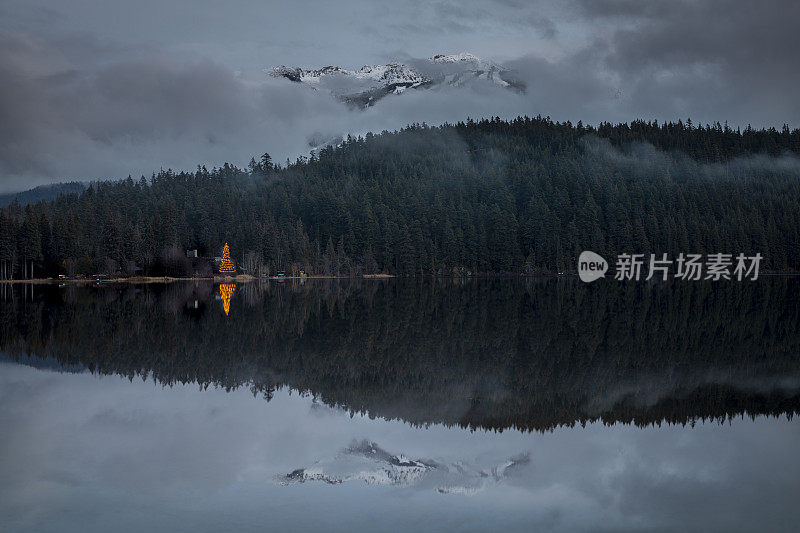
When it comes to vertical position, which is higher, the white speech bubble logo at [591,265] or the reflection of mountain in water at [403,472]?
the white speech bubble logo at [591,265]

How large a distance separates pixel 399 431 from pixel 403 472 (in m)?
2.88

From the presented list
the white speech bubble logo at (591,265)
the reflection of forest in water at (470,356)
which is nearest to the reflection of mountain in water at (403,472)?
the reflection of forest in water at (470,356)

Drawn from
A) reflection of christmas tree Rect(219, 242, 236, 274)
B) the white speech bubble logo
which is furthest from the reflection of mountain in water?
the white speech bubble logo

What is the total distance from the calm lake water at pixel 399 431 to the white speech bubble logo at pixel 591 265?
12147 centimetres

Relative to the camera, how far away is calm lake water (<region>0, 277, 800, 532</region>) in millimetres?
11531

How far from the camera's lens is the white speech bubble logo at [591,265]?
15238cm

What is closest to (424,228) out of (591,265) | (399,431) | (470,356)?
(591,265)

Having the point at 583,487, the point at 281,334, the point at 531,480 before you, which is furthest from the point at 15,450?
the point at 281,334

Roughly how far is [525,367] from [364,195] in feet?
535

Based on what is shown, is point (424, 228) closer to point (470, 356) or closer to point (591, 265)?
point (591, 265)

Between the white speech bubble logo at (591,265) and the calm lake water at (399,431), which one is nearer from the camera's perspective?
the calm lake water at (399,431)

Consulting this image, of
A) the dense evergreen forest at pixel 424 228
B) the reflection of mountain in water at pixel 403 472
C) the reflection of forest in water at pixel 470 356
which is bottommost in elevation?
the reflection of mountain in water at pixel 403 472

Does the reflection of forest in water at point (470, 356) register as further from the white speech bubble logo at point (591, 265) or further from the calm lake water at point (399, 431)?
the white speech bubble logo at point (591, 265)

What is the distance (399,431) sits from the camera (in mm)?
16344
